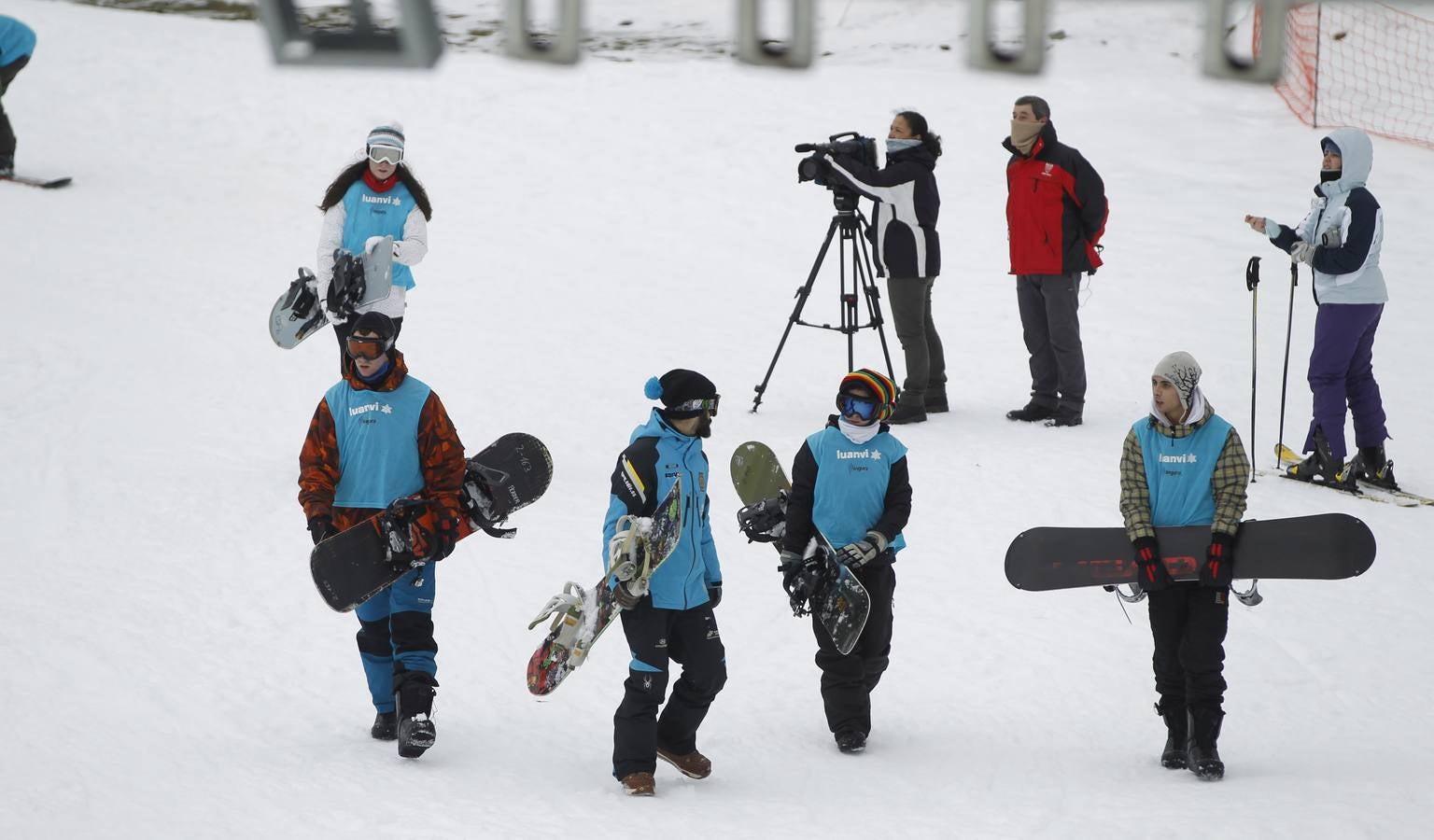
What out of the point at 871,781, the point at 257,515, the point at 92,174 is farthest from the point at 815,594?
the point at 92,174

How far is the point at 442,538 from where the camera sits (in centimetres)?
527

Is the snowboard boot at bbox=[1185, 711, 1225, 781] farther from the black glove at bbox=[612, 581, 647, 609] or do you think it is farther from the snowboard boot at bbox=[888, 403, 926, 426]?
the snowboard boot at bbox=[888, 403, 926, 426]

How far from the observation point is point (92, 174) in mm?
14562

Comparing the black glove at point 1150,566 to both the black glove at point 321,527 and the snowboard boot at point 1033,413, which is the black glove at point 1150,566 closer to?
the black glove at point 321,527

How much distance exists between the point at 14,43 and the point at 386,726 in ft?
33.6

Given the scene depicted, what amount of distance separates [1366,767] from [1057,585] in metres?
1.21

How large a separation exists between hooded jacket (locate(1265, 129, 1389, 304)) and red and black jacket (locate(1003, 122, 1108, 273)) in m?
1.17

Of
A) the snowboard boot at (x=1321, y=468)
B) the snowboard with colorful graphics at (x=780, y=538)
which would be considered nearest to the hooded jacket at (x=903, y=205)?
the snowboard boot at (x=1321, y=468)

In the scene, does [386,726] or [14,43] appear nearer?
[386,726]

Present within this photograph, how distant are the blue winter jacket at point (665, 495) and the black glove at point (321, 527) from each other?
0.97 m

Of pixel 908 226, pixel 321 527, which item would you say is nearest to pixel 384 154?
pixel 321 527

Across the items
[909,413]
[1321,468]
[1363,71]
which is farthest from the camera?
[1363,71]

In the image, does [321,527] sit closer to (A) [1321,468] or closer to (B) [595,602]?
(B) [595,602]

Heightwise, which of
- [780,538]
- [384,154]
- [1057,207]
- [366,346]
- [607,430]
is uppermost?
[384,154]
